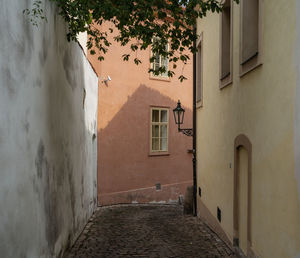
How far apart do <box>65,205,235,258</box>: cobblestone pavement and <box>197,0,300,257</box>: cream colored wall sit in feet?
A: 2.35

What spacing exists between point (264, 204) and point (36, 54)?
3.63 metres

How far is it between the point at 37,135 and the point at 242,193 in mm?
3730

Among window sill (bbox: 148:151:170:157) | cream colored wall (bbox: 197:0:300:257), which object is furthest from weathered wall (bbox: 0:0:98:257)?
window sill (bbox: 148:151:170:157)

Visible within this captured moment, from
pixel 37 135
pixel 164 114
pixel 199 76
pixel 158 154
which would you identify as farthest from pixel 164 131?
pixel 37 135

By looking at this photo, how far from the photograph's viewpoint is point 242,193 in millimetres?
5961

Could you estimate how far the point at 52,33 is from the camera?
481 cm

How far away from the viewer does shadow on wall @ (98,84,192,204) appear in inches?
501

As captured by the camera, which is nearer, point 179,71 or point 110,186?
point 110,186

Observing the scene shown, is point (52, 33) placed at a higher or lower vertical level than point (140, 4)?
lower

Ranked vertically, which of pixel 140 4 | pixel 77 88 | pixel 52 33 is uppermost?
pixel 140 4

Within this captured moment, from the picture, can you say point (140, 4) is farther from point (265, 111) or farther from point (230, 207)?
point (230, 207)

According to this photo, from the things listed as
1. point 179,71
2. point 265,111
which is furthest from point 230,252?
point 179,71

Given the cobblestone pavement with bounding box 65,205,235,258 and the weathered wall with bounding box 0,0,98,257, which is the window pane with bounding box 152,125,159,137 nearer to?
the cobblestone pavement with bounding box 65,205,235,258

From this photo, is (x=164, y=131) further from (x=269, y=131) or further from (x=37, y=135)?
(x=37, y=135)
